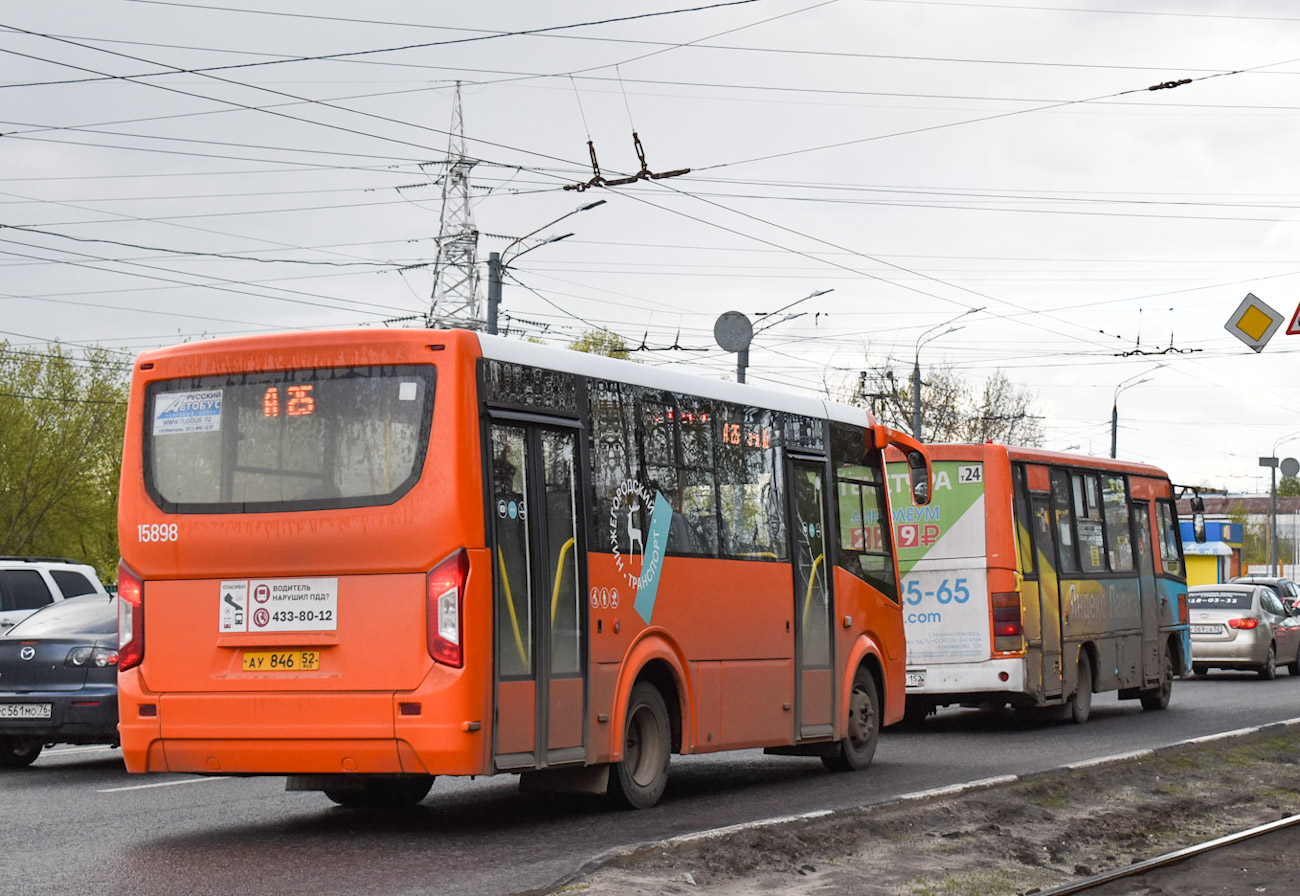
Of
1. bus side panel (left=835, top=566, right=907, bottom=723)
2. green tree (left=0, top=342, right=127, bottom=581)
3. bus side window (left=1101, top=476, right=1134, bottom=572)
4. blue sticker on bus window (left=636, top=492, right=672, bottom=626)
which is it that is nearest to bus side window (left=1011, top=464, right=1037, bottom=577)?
bus side window (left=1101, top=476, right=1134, bottom=572)

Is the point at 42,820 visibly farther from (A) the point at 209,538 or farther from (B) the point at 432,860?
(B) the point at 432,860

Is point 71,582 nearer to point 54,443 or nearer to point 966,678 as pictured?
point 966,678

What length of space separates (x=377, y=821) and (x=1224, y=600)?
72.9 feet

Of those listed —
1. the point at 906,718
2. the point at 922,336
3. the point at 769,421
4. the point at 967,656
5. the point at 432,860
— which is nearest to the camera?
the point at 432,860

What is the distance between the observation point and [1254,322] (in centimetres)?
1667

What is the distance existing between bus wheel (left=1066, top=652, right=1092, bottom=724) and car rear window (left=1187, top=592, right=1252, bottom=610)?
10313 mm

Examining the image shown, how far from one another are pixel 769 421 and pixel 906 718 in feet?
26.5

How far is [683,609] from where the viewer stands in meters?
12.1

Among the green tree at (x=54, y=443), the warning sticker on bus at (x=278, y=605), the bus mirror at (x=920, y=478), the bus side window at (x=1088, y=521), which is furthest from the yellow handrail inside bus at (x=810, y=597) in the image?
the green tree at (x=54, y=443)

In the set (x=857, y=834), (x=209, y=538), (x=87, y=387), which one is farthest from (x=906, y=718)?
(x=87, y=387)

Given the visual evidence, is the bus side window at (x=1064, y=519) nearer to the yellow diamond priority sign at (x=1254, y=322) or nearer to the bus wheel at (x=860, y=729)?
the yellow diamond priority sign at (x=1254, y=322)

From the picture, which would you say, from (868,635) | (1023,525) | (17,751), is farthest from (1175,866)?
(17,751)

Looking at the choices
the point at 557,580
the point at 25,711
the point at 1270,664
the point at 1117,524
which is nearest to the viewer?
the point at 557,580

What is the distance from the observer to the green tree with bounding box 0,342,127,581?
59.0m
